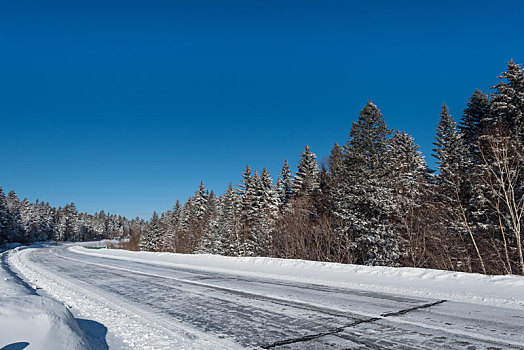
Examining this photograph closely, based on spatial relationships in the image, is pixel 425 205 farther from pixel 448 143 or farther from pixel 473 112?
pixel 473 112

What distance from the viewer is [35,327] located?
3609 millimetres

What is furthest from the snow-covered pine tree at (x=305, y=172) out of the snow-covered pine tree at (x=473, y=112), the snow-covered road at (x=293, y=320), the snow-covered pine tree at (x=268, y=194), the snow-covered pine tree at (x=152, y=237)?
the snow-covered pine tree at (x=152, y=237)

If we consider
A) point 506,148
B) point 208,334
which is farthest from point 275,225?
point 208,334

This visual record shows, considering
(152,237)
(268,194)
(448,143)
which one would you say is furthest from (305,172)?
(152,237)

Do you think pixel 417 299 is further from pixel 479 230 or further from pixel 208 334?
pixel 479 230

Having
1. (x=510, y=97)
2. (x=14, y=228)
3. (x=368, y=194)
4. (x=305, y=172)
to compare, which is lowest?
(x=14, y=228)

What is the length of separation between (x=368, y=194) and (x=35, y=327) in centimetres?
1941

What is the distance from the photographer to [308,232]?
75.5ft

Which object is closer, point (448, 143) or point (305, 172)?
point (448, 143)

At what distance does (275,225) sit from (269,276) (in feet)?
52.3

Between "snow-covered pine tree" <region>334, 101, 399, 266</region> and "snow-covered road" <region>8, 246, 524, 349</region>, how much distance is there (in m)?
13.4

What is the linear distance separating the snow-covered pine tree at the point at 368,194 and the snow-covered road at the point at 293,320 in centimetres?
1343

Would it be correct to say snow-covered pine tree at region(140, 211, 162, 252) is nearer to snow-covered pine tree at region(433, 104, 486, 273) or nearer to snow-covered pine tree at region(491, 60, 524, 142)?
snow-covered pine tree at region(433, 104, 486, 273)

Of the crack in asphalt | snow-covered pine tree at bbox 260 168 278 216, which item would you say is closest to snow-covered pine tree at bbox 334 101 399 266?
snow-covered pine tree at bbox 260 168 278 216
